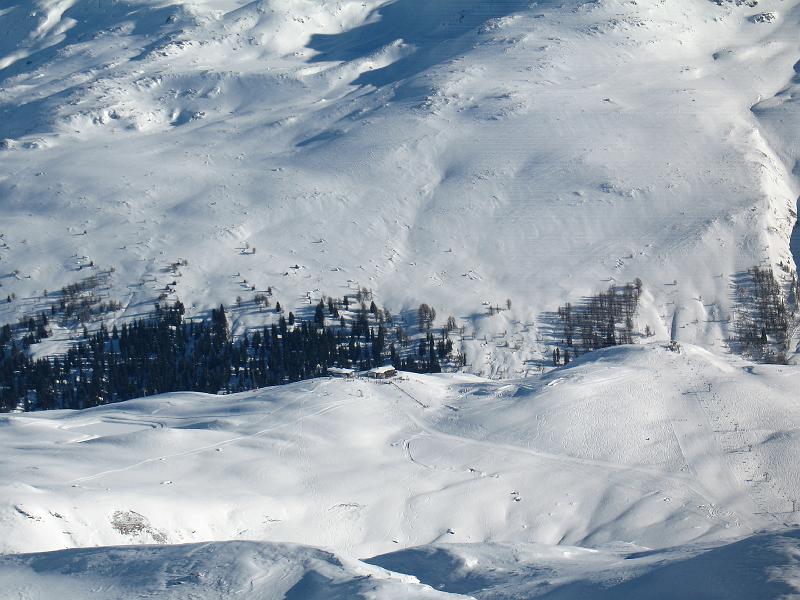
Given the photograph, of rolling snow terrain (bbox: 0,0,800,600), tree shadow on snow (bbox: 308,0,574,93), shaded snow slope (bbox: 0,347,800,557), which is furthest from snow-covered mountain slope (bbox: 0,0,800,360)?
shaded snow slope (bbox: 0,347,800,557)

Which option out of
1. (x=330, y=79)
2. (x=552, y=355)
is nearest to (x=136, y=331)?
(x=552, y=355)

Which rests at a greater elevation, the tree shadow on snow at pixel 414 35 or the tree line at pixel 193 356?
the tree shadow on snow at pixel 414 35

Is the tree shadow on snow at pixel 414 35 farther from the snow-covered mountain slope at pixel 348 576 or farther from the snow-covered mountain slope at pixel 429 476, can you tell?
the snow-covered mountain slope at pixel 348 576

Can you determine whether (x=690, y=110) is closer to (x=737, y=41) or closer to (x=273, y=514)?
(x=737, y=41)

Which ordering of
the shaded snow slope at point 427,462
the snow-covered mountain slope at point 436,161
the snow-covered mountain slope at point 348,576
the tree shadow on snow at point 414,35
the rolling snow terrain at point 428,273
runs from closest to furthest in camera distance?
the snow-covered mountain slope at point 348,576 → the rolling snow terrain at point 428,273 → the shaded snow slope at point 427,462 → the snow-covered mountain slope at point 436,161 → the tree shadow on snow at point 414,35

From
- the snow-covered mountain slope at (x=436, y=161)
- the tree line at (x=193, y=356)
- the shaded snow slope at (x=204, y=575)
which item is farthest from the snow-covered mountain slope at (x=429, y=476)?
the snow-covered mountain slope at (x=436, y=161)
